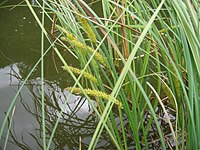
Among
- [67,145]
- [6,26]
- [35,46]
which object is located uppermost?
[6,26]

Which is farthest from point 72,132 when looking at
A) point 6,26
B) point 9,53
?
point 6,26

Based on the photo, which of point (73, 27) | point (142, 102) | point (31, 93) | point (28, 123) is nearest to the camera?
point (73, 27)

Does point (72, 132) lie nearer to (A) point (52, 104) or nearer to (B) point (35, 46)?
(A) point (52, 104)

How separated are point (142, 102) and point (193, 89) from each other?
1.04 ft

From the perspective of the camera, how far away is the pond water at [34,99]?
3.27 ft

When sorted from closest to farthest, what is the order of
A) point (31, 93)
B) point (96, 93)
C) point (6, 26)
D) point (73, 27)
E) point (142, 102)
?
point (96, 93) < point (73, 27) < point (142, 102) < point (31, 93) < point (6, 26)

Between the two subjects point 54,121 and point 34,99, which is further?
point 34,99

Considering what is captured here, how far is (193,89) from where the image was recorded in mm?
622

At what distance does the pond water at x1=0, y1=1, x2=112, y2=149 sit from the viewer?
100cm

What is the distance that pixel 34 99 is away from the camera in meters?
1.17

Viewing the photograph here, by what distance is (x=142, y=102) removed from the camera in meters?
0.93

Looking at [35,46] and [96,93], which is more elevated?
[35,46]

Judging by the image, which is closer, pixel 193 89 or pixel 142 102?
pixel 193 89

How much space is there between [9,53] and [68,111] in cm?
52
